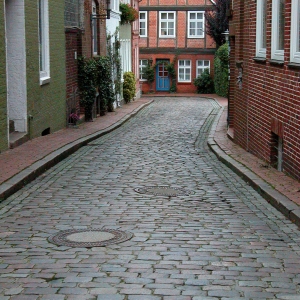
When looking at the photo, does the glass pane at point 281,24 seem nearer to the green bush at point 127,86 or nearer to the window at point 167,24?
the green bush at point 127,86

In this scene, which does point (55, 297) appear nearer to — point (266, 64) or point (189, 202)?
point (189, 202)

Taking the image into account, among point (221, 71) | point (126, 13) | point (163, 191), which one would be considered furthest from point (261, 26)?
point (221, 71)

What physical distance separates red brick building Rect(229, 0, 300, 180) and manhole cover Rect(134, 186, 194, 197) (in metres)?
1.71

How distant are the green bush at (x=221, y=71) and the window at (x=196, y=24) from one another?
4.84 m

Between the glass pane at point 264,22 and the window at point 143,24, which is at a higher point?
the window at point 143,24

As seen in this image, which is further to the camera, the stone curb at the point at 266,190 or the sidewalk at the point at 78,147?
the sidewalk at the point at 78,147

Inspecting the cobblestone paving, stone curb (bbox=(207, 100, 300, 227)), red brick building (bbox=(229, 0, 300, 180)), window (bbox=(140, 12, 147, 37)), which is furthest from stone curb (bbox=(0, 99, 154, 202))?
window (bbox=(140, 12, 147, 37))

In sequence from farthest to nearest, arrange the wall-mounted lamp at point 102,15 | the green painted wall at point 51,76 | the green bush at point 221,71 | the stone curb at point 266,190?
the green bush at point 221,71 → the wall-mounted lamp at point 102,15 → the green painted wall at point 51,76 → the stone curb at point 266,190

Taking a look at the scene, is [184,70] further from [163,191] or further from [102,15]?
[163,191]

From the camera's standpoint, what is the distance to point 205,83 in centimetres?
5069

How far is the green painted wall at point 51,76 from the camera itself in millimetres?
15672

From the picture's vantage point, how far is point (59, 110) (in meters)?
19.2

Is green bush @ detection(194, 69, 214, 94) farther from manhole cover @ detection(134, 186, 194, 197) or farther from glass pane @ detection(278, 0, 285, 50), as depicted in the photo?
manhole cover @ detection(134, 186, 194, 197)

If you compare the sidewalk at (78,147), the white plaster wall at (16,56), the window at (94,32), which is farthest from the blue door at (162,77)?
the white plaster wall at (16,56)
